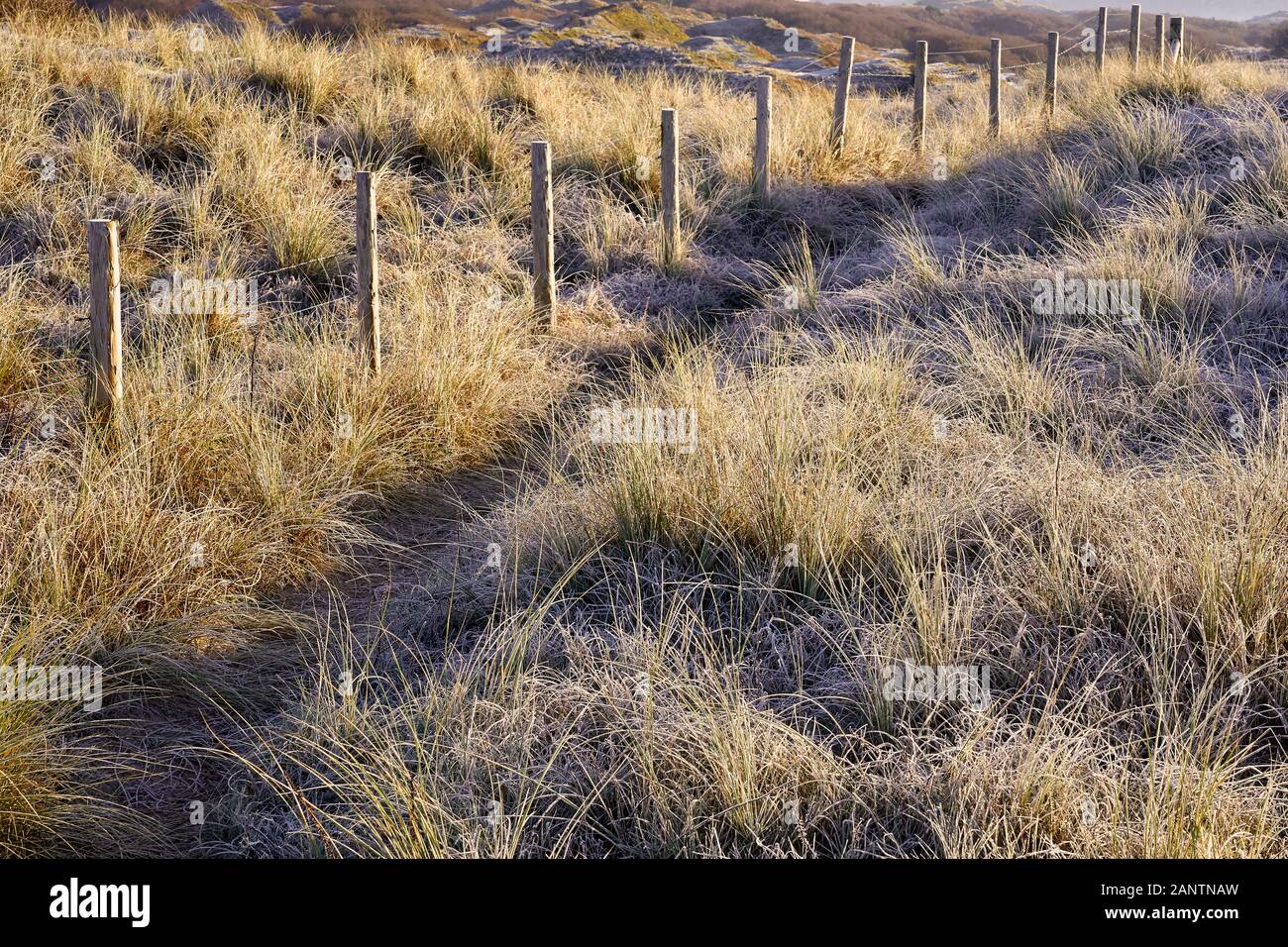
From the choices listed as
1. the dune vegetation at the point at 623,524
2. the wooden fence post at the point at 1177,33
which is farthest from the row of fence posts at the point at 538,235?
the wooden fence post at the point at 1177,33

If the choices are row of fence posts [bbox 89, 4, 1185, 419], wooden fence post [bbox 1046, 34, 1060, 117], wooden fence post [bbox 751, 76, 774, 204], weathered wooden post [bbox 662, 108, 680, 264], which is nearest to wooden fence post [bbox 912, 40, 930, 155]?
row of fence posts [bbox 89, 4, 1185, 419]

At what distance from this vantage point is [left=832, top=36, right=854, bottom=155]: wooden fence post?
12227mm

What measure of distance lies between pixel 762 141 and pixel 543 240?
3529 millimetres

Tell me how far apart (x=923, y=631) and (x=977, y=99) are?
16218 mm

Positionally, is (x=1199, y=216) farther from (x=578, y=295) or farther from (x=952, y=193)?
(x=578, y=295)

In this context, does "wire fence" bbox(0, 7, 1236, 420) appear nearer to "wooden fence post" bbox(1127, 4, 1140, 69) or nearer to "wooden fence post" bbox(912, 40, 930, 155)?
"wooden fence post" bbox(912, 40, 930, 155)

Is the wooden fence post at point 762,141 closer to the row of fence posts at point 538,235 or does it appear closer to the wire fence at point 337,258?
the row of fence posts at point 538,235

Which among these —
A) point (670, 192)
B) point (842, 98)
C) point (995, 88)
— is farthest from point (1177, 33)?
point (670, 192)

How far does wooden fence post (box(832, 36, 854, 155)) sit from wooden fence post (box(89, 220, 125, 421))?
8.57m

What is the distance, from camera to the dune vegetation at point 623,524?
3.15 metres

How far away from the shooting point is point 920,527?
169 inches

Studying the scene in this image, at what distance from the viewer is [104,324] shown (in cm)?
543


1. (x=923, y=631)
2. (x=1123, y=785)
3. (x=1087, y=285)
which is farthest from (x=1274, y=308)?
(x=1123, y=785)

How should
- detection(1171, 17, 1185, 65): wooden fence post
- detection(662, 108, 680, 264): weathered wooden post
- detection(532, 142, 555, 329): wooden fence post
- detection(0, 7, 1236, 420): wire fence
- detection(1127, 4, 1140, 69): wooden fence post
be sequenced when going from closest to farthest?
detection(0, 7, 1236, 420): wire fence
detection(532, 142, 555, 329): wooden fence post
detection(662, 108, 680, 264): weathered wooden post
detection(1171, 17, 1185, 65): wooden fence post
detection(1127, 4, 1140, 69): wooden fence post
